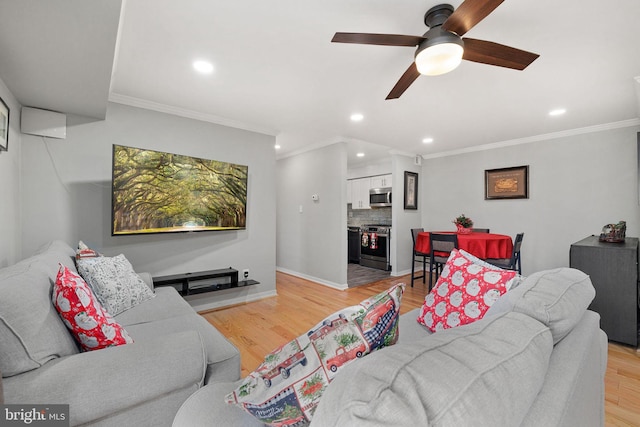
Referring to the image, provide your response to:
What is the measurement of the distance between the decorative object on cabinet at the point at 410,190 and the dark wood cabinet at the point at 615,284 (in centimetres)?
288

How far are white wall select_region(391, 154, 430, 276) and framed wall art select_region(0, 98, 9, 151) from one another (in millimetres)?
4785

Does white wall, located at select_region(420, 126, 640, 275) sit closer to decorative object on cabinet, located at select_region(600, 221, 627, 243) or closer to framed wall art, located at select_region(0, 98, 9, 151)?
decorative object on cabinet, located at select_region(600, 221, 627, 243)

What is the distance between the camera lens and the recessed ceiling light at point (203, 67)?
2191 millimetres

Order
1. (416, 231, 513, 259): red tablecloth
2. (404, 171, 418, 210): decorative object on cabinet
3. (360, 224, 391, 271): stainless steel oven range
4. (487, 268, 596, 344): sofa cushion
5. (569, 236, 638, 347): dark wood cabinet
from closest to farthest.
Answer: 1. (487, 268, 596, 344): sofa cushion
2. (569, 236, 638, 347): dark wood cabinet
3. (416, 231, 513, 259): red tablecloth
4. (404, 171, 418, 210): decorative object on cabinet
5. (360, 224, 391, 271): stainless steel oven range

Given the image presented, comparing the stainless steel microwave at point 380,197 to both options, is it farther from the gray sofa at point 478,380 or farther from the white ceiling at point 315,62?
the gray sofa at point 478,380

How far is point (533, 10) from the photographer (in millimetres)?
1630

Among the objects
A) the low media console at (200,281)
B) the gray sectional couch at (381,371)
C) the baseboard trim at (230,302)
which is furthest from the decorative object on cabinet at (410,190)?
the gray sectional couch at (381,371)

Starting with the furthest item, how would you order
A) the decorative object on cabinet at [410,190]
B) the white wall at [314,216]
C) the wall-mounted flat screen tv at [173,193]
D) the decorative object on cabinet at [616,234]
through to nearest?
1. the decorative object on cabinet at [410,190]
2. the white wall at [314,216]
3. the decorative object on cabinet at [616,234]
4. the wall-mounted flat screen tv at [173,193]

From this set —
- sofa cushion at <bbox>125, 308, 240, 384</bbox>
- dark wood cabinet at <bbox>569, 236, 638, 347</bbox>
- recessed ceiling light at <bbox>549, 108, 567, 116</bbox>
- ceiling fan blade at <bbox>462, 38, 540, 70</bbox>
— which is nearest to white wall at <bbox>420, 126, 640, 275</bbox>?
recessed ceiling light at <bbox>549, 108, 567, 116</bbox>

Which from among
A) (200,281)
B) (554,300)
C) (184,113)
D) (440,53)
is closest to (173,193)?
(184,113)

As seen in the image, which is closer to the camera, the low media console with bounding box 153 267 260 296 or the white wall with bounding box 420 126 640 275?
the low media console with bounding box 153 267 260 296

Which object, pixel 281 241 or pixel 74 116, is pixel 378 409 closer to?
pixel 74 116

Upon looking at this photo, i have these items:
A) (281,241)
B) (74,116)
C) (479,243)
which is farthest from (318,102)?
(281,241)

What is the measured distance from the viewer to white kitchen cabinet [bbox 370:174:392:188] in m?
5.83
